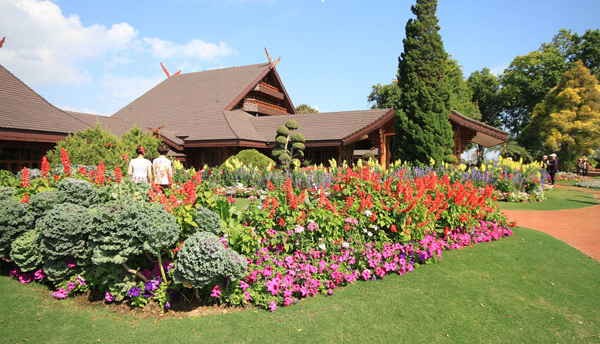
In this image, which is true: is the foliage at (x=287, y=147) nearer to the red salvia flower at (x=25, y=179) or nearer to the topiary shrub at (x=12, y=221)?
the red salvia flower at (x=25, y=179)

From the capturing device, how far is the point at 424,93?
584 inches

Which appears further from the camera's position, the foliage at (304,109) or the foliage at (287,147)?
the foliage at (304,109)

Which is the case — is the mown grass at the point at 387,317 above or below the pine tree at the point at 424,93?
below

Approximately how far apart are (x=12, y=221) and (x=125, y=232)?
2.17 metres

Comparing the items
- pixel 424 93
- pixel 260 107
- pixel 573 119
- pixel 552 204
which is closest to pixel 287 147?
pixel 260 107

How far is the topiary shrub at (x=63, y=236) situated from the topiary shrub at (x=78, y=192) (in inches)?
18.0

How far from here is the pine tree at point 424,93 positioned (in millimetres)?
14781

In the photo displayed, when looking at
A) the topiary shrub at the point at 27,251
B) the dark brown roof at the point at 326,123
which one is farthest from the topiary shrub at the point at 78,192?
the dark brown roof at the point at 326,123

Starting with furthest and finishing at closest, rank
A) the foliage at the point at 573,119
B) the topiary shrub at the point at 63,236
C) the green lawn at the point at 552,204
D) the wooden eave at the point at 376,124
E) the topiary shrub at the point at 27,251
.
Result: 1. the foliage at the point at 573,119
2. the wooden eave at the point at 376,124
3. the green lawn at the point at 552,204
4. the topiary shrub at the point at 27,251
5. the topiary shrub at the point at 63,236

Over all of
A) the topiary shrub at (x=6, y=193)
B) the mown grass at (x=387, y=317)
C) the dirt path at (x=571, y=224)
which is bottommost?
the mown grass at (x=387, y=317)

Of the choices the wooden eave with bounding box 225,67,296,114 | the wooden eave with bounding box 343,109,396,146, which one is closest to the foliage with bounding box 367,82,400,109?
the wooden eave with bounding box 225,67,296,114

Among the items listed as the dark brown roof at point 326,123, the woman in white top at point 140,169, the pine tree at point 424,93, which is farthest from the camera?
the dark brown roof at point 326,123

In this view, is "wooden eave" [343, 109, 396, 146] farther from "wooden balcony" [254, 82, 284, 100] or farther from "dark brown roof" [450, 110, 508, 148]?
"wooden balcony" [254, 82, 284, 100]

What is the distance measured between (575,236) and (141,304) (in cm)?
933
